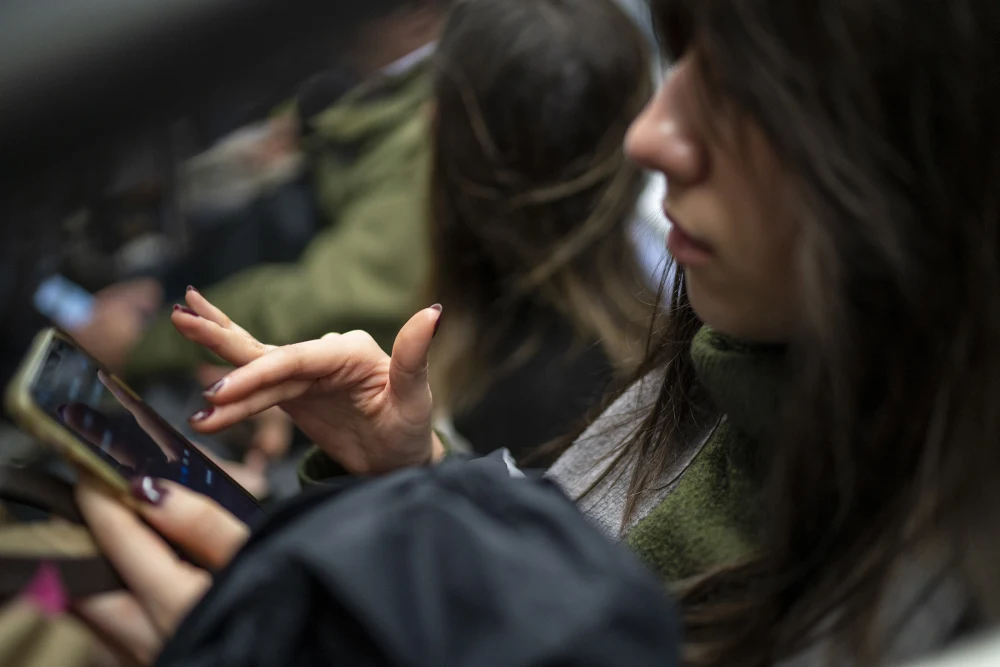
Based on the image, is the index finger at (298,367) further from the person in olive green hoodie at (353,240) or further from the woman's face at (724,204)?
the woman's face at (724,204)

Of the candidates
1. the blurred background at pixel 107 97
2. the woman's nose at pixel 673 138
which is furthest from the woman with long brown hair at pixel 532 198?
the woman's nose at pixel 673 138

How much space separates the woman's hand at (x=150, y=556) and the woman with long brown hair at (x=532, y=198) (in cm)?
37

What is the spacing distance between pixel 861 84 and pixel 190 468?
313mm

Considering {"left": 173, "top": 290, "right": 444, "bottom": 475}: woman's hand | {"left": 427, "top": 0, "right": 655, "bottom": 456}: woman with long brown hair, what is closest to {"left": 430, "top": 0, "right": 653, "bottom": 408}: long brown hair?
{"left": 427, "top": 0, "right": 655, "bottom": 456}: woman with long brown hair

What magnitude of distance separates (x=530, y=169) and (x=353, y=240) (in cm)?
26

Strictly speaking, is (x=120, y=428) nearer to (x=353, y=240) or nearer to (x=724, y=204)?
(x=724, y=204)

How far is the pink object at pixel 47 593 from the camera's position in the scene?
1.02 feet

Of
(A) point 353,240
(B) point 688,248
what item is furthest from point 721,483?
(A) point 353,240

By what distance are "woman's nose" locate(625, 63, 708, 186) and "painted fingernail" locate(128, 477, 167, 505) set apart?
23 cm

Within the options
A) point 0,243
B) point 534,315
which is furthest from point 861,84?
point 534,315

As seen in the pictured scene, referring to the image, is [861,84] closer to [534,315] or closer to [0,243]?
[0,243]

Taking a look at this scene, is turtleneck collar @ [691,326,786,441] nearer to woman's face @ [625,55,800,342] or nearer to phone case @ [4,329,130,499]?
woman's face @ [625,55,800,342]

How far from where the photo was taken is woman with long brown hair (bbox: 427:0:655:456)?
74 cm

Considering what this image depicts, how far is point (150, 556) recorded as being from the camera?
0.33m
